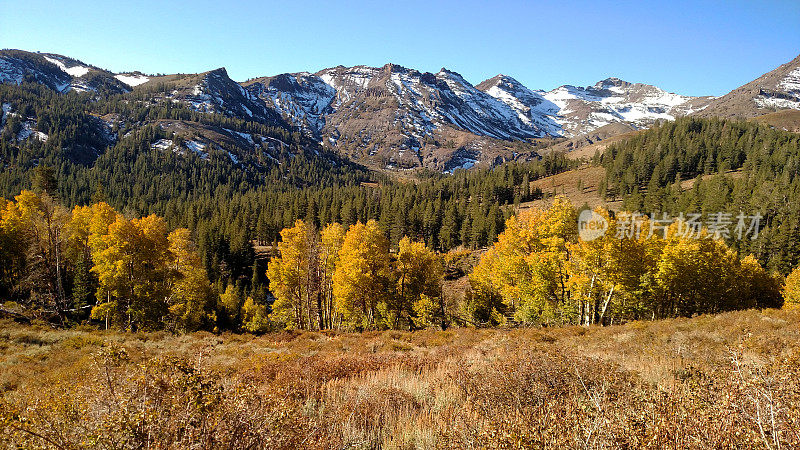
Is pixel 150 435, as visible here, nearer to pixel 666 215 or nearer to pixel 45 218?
pixel 45 218

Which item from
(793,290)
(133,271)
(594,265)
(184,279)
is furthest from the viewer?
(793,290)

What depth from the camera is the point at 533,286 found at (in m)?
23.5

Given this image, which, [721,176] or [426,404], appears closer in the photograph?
[426,404]

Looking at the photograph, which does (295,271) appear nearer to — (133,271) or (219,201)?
(133,271)

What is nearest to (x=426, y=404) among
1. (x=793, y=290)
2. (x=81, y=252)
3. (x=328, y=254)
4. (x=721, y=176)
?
(x=328, y=254)

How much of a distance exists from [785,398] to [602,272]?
18653mm

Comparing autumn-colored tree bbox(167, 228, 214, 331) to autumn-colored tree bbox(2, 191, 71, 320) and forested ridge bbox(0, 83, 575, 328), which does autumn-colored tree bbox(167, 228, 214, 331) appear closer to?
forested ridge bbox(0, 83, 575, 328)

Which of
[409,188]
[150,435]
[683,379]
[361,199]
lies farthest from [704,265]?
[409,188]

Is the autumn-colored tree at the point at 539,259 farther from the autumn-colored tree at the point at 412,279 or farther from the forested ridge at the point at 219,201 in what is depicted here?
the forested ridge at the point at 219,201

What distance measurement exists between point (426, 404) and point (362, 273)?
758 inches

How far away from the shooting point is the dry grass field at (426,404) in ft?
11.3

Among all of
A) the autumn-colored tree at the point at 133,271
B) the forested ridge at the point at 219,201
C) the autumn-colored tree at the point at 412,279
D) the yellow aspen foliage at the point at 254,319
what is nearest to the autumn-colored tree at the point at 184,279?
the autumn-colored tree at the point at 133,271

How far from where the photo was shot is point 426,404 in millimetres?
6828

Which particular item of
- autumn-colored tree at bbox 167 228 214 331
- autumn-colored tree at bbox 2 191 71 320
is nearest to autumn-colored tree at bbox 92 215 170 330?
autumn-colored tree at bbox 167 228 214 331
